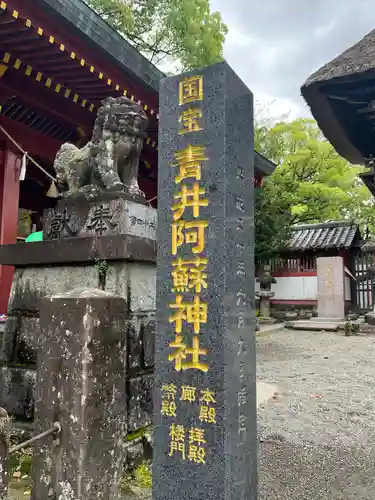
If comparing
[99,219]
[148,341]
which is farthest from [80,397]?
[99,219]

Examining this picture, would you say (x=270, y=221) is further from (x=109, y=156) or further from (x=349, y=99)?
(x=109, y=156)

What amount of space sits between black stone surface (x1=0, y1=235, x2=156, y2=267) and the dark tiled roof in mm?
15714

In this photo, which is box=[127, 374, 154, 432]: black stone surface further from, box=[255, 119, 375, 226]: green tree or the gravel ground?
box=[255, 119, 375, 226]: green tree

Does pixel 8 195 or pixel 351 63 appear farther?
pixel 8 195

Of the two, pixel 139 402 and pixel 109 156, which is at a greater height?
pixel 109 156

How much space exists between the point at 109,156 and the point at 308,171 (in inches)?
629

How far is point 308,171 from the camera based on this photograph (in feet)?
61.1

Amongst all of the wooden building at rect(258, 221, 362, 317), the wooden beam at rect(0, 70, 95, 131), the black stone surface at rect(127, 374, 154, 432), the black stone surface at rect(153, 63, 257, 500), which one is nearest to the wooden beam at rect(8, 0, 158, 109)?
the wooden beam at rect(0, 70, 95, 131)

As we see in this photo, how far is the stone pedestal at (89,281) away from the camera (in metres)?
3.58

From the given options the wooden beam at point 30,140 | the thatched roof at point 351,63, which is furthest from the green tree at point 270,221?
the thatched roof at point 351,63

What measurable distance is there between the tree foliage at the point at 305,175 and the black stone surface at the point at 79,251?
42.5 feet

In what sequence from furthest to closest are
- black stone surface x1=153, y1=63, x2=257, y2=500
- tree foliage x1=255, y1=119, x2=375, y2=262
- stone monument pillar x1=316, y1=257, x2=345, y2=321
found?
tree foliage x1=255, y1=119, x2=375, y2=262, stone monument pillar x1=316, y1=257, x2=345, y2=321, black stone surface x1=153, y1=63, x2=257, y2=500

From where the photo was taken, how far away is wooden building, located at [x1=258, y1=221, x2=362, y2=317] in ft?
59.5

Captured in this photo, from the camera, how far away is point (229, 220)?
2.44 metres
